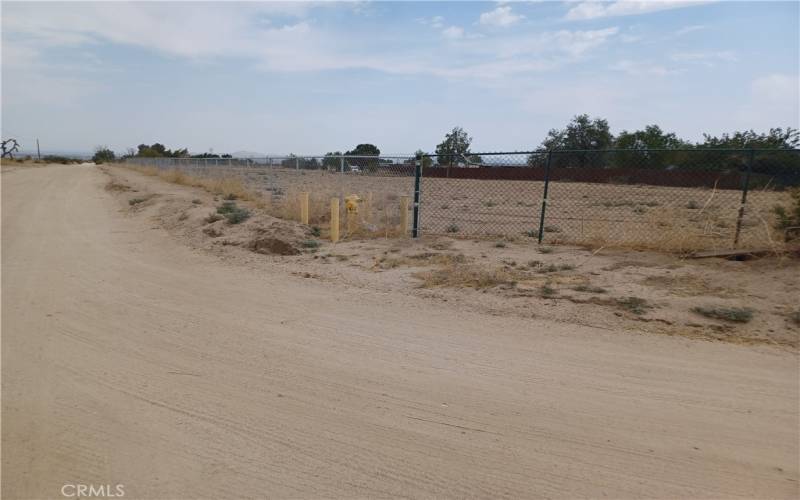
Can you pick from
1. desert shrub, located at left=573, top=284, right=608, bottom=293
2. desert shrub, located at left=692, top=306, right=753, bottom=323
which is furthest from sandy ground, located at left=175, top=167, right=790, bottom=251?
desert shrub, located at left=573, top=284, right=608, bottom=293

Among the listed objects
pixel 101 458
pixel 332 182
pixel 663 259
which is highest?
pixel 332 182

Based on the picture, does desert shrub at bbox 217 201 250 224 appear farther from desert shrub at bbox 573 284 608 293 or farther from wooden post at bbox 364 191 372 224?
desert shrub at bbox 573 284 608 293

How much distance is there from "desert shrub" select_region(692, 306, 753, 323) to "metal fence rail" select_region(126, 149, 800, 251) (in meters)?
2.75

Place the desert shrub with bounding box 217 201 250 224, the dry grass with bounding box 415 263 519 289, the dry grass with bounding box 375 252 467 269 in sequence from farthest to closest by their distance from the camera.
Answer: the desert shrub with bounding box 217 201 250 224 < the dry grass with bounding box 375 252 467 269 < the dry grass with bounding box 415 263 519 289

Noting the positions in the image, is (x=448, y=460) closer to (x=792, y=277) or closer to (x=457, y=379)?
(x=457, y=379)

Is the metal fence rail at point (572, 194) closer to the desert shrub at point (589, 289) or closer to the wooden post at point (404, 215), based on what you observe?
the wooden post at point (404, 215)

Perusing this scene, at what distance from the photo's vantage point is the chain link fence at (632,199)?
8984 mm

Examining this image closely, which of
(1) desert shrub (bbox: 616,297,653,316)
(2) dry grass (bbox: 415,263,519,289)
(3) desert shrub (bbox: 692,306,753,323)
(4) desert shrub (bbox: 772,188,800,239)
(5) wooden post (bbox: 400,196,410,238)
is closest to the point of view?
(3) desert shrub (bbox: 692,306,753,323)

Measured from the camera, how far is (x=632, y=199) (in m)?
19.1

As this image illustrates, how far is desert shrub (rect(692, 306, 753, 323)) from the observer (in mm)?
5734

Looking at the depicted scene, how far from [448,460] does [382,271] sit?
5.46 metres

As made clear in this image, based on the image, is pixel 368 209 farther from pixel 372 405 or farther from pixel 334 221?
pixel 372 405

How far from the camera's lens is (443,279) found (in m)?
7.80

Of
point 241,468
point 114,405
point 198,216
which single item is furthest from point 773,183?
point 198,216
